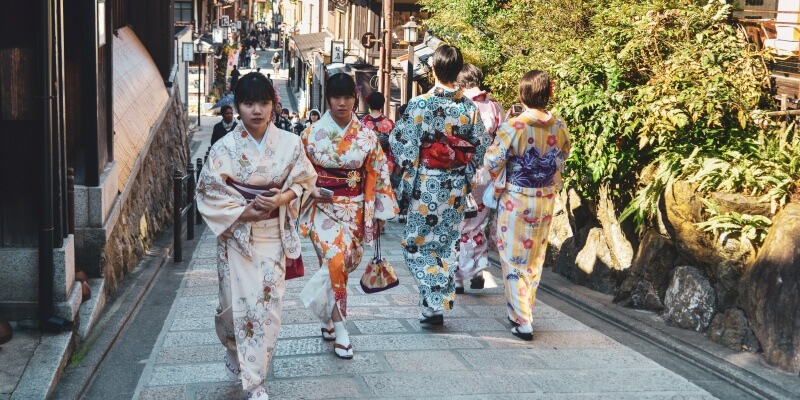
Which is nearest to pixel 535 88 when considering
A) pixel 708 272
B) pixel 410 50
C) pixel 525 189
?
pixel 525 189

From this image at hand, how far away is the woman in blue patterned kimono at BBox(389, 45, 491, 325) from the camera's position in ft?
22.8

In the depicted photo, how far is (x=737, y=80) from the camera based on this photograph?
795 centimetres

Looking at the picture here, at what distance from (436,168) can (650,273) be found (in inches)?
94.7

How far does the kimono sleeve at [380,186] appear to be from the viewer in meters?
6.39

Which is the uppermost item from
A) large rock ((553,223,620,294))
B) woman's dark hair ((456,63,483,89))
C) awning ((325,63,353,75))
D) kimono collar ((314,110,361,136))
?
woman's dark hair ((456,63,483,89))

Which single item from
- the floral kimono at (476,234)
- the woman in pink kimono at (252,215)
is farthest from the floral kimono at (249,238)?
the floral kimono at (476,234)

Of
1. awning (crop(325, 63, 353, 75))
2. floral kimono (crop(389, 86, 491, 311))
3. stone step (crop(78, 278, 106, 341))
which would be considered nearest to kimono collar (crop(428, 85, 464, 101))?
floral kimono (crop(389, 86, 491, 311))

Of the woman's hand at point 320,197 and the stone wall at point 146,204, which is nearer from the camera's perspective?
the woman's hand at point 320,197

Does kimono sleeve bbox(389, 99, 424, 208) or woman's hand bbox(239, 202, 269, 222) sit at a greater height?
kimono sleeve bbox(389, 99, 424, 208)

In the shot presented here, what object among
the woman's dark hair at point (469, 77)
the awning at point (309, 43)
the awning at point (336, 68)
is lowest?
the awning at point (336, 68)

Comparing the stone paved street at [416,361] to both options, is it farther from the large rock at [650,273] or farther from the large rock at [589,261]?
the large rock at [589,261]

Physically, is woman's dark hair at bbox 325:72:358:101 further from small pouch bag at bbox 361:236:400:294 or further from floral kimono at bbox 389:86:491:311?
small pouch bag at bbox 361:236:400:294

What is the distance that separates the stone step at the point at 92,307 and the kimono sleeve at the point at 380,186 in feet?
7.49

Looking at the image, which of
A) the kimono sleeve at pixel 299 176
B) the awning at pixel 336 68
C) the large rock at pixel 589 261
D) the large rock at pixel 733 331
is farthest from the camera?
the awning at pixel 336 68
